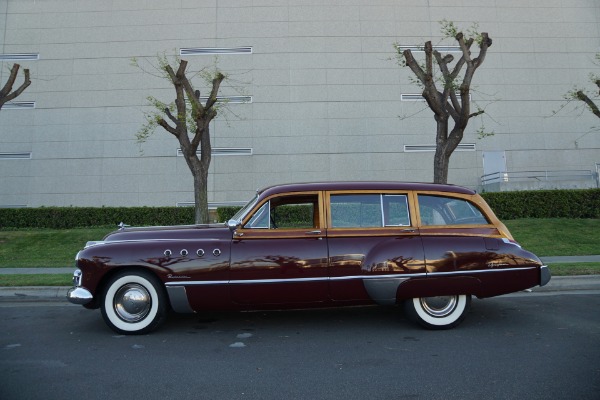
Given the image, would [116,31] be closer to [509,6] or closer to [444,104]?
[444,104]

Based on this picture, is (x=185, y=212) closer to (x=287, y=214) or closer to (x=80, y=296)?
(x=80, y=296)

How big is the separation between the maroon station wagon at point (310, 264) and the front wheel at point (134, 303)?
0.04 ft

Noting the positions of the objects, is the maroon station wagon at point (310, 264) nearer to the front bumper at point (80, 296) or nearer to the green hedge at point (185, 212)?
the front bumper at point (80, 296)

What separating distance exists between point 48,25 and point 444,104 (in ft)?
59.9

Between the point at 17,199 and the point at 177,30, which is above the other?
the point at 177,30

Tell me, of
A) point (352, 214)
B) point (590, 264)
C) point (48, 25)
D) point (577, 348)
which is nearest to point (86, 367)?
point (352, 214)

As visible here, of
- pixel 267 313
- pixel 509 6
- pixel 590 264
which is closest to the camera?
pixel 267 313

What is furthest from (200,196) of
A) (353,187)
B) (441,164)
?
(353,187)

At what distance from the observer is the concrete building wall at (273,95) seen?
18.5 meters

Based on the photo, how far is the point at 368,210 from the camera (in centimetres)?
507

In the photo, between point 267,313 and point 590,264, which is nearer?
point 267,313

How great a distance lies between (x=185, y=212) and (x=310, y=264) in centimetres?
1175

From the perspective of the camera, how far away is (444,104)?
1184 cm

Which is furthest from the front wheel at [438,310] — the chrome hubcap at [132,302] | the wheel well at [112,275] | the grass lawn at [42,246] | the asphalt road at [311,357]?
the grass lawn at [42,246]
